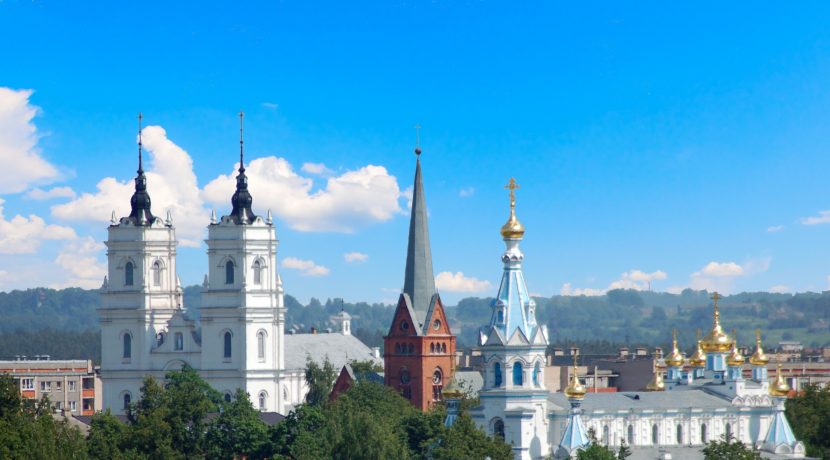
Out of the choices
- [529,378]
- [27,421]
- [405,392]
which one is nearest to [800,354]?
[405,392]

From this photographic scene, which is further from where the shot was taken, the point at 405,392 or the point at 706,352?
the point at 405,392

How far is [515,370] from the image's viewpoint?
8056 centimetres

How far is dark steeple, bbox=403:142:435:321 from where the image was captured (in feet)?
372

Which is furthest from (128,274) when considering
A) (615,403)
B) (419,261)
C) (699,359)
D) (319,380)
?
(615,403)

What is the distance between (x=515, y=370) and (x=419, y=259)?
33.9 meters

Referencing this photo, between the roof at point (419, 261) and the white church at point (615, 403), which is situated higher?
the roof at point (419, 261)

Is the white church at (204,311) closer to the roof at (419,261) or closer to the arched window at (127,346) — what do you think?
the arched window at (127,346)

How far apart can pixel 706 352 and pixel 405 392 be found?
64.4 ft

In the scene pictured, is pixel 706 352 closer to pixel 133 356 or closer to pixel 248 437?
pixel 248 437

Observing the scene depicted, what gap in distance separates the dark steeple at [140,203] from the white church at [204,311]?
0.21 ft

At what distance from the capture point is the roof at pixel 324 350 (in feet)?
427

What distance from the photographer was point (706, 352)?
101 m

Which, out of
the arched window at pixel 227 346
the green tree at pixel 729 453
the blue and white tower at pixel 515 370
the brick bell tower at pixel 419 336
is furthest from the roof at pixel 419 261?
the green tree at pixel 729 453

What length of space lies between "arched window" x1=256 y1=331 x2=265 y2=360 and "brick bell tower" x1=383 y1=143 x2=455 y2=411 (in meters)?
8.50
